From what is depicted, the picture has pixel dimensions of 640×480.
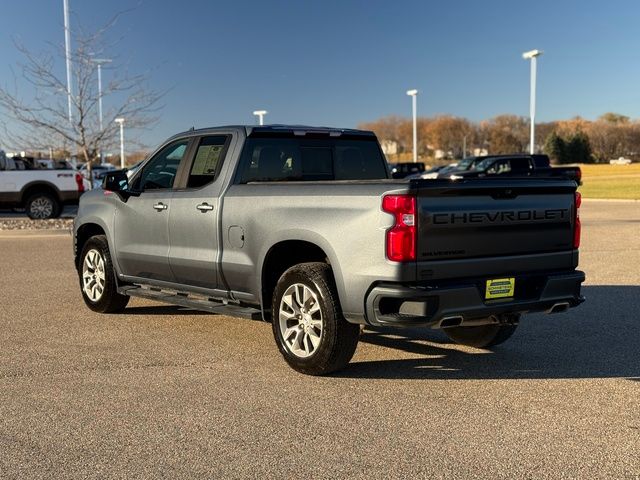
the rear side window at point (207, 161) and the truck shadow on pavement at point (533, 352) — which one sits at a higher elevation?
Result: the rear side window at point (207, 161)

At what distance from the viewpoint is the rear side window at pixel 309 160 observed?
267 inches

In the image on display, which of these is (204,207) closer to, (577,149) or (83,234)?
(83,234)

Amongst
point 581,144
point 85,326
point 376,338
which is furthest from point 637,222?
point 581,144

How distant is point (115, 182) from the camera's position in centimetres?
791

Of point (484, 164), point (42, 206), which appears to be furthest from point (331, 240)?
point (484, 164)

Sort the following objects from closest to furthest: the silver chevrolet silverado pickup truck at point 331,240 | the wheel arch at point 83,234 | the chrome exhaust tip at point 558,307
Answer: the silver chevrolet silverado pickup truck at point 331,240, the chrome exhaust tip at point 558,307, the wheel arch at point 83,234

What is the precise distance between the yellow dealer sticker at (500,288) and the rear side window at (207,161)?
2715mm

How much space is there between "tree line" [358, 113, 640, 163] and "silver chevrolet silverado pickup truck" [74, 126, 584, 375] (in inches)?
4613

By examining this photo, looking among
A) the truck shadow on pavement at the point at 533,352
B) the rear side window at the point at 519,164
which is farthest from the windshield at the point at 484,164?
the truck shadow on pavement at the point at 533,352

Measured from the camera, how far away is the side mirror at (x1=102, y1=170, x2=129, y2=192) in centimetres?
788

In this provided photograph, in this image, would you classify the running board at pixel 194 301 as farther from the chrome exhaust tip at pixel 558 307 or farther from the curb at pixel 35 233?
the curb at pixel 35 233

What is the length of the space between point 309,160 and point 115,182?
7.29 ft

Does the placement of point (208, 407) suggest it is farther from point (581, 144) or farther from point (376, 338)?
point (581, 144)

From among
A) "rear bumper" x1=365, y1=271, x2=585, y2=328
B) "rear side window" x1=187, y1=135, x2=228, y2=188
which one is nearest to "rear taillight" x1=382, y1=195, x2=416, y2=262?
"rear bumper" x1=365, y1=271, x2=585, y2=328
